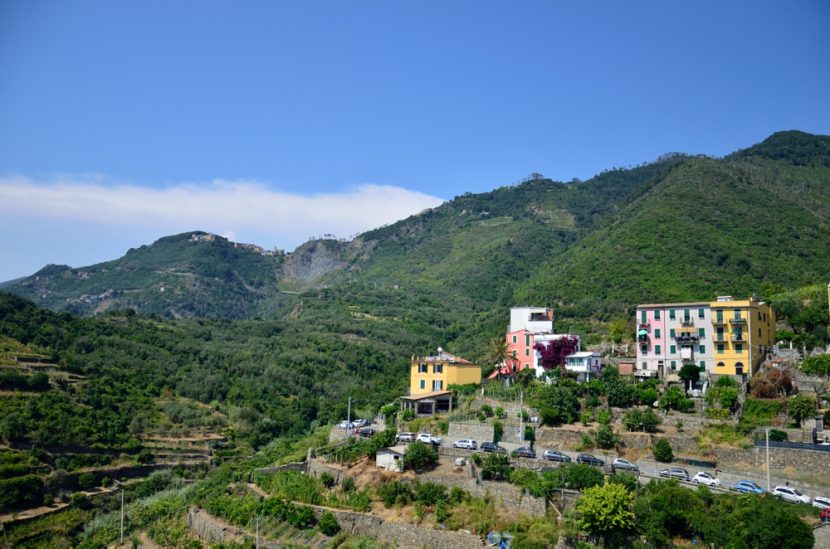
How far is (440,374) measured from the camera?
191 feet

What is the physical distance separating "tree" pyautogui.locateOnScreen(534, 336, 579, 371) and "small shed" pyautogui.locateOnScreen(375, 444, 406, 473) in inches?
617

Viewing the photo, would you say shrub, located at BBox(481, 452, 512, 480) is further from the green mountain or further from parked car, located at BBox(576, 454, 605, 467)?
the green mountain

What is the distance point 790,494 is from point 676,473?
533 centimetres

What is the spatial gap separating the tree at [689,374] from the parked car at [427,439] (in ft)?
53.2

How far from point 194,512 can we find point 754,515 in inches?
1377

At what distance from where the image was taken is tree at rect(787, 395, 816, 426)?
38625 mm

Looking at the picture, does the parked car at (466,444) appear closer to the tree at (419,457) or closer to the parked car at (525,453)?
the tree at (419,457)

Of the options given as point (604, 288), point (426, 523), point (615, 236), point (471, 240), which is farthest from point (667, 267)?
point (471, 240)

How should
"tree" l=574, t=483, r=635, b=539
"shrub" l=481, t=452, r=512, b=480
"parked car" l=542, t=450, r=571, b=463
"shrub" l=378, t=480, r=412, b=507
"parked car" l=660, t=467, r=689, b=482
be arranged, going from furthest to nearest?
"shrub" l=378, t=480, r=412, b=507 → "parked car" l=542, t=450, r=571, b=463 → "shrub" l=481, t=452, r=512, b=480 → "parked car" l=660, t=467, r=689, b=482 → "tree" l=574, t=483, r=635, b=539

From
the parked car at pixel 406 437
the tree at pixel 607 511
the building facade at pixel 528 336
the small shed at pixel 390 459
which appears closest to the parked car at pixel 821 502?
the tree at pixel 607 511

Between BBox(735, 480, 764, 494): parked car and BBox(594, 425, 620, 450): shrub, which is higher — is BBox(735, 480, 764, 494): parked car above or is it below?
below

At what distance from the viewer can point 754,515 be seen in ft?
96.7

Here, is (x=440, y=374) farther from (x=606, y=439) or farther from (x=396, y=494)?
(x=606, y=439)

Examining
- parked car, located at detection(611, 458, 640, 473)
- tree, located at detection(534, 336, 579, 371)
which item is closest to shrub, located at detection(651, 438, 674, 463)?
parked car, located at detection(611, 458, 640, 473)
